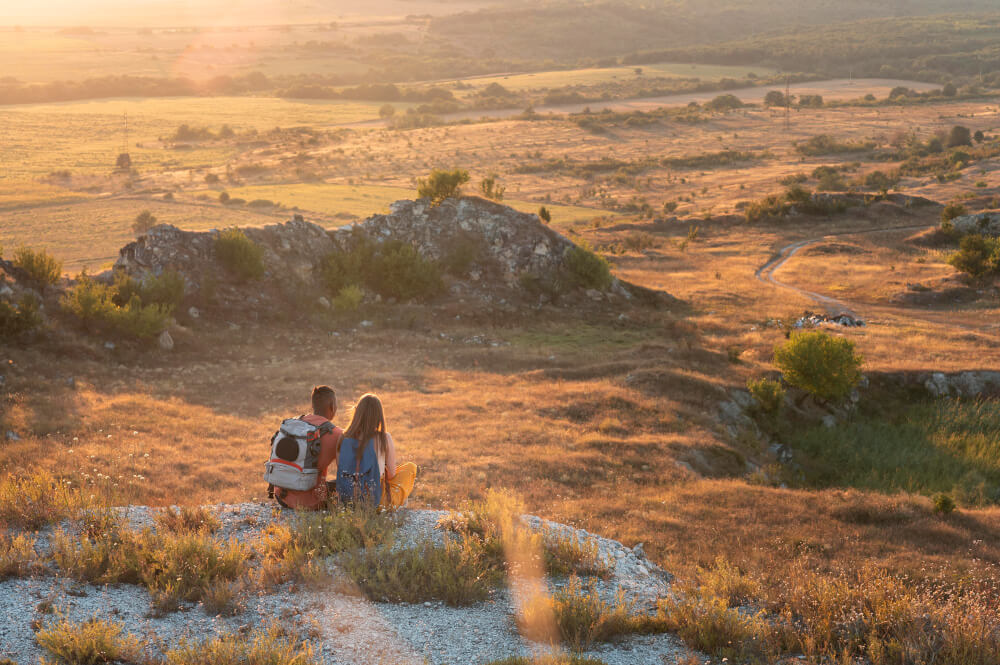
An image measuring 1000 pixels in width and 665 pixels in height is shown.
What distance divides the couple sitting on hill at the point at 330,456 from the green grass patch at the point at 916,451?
1135 centimetres

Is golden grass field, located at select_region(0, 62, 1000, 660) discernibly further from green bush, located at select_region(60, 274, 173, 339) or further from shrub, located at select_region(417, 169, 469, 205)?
shrub, located at select_region(417, 169, 469, 205)

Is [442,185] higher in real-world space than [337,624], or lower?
higher

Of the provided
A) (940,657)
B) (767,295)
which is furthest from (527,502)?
(767,295)

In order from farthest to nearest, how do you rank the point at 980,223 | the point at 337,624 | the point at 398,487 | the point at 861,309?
the point at 980,223, the point at 861,309, the point at 398,487, the point at 337,624

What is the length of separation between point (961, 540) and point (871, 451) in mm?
7559

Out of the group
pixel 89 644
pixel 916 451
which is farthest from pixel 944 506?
pixel 89 644

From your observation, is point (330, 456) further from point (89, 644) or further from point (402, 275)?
point (402, 275)

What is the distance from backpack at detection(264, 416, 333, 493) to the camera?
7719 mm

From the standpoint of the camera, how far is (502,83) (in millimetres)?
161750

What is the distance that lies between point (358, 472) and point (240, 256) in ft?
56.9

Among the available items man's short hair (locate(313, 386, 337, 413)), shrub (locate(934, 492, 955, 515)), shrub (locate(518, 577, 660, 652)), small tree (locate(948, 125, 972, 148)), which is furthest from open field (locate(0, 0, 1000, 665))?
small tree (locate(948, 125, 972, 148))

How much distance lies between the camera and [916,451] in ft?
55.4

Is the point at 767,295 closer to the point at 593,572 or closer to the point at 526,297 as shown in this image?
the point at 526,297

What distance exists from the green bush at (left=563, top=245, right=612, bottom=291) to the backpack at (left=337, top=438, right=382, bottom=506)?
838 inches
